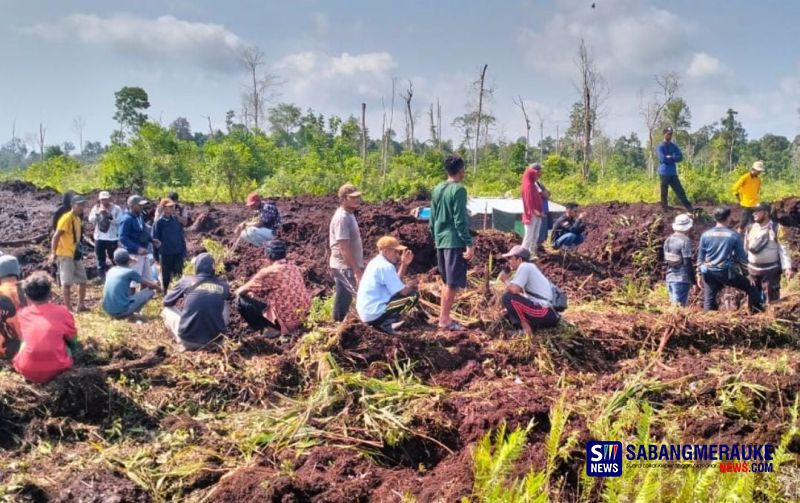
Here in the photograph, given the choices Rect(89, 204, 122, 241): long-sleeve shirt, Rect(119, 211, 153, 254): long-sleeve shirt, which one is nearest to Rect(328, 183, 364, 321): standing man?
Rect(119, 211, 153, 254): long-sleeve shirt

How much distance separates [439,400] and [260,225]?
601 cm

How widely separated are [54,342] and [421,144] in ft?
155

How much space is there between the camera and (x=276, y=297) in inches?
262

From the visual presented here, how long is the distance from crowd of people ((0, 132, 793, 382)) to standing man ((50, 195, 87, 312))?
0.01 metres

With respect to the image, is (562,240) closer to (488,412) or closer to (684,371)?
(684,371)

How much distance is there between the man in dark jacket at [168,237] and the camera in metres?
8.68

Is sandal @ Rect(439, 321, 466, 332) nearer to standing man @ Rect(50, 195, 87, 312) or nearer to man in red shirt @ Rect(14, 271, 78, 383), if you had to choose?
man in red shirt @ Rect(14, 271, 78, 383)

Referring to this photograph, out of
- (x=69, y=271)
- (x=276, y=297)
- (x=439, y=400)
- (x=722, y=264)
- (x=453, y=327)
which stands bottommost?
(x=439, y=400)

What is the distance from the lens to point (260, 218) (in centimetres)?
1053

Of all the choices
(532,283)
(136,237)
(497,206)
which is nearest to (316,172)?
(497,206)

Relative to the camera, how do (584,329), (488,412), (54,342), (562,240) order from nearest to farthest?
(488,412) < (54,342) < (584,329) < (562,240)

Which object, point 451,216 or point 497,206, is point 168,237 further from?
point 497,206

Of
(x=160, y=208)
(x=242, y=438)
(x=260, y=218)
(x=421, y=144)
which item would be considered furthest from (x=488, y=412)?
(x=421, y=144)

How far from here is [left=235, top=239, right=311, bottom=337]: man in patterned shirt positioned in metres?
6.66
